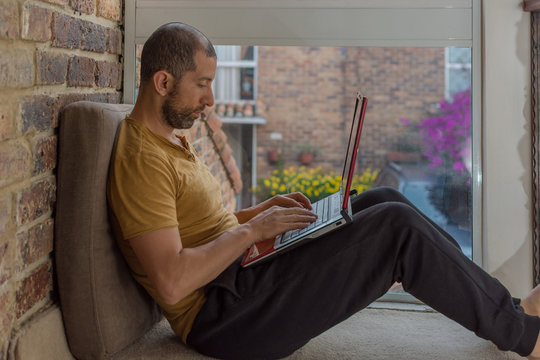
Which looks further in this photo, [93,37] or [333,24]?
[333,24]

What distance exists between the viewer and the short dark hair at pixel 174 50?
62.9 inches

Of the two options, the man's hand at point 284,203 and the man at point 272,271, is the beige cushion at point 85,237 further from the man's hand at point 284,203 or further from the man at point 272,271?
the man's hand at point 284,203

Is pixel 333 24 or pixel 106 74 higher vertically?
pixel 333 24

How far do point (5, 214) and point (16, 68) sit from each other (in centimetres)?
33

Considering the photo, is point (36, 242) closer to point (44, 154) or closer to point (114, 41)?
point (44, 154)

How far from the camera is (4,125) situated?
1255 millimetres

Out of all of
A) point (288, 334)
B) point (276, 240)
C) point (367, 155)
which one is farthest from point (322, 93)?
point (288, 334)

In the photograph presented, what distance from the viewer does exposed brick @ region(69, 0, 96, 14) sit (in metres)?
1.64

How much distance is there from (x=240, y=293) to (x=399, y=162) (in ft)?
3.67

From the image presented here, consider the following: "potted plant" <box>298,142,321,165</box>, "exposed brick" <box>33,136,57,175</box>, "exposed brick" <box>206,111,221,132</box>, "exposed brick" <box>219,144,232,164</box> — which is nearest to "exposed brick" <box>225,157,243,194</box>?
"exposed brick" <box>219,144,232,164</box>

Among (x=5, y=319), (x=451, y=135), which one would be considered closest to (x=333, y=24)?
(x=451, y=135)

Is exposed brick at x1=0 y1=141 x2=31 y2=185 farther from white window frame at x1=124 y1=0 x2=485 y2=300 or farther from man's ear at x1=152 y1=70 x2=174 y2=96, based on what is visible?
white window frame at x1=124 y1=0 x2=485 y2=300

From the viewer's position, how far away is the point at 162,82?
1602mm

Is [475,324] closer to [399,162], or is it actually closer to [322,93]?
[399,162]
